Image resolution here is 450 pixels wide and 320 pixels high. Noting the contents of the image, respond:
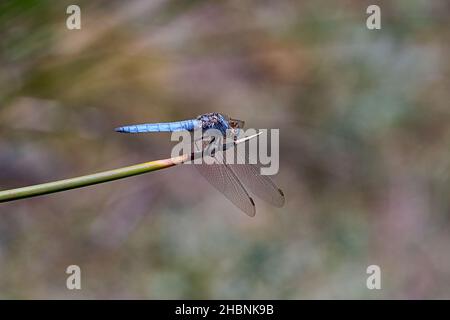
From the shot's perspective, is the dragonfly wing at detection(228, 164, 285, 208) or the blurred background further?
the blurred background

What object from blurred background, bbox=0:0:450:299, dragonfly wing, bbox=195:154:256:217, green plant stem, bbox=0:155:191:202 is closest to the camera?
green plant stem, bbox=0:155:191:202

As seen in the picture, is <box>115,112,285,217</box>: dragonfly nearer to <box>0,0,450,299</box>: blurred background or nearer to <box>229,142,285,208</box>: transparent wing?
<box>229,142,285,208</box>: transparent wing

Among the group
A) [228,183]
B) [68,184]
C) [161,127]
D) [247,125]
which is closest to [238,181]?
[228,183]

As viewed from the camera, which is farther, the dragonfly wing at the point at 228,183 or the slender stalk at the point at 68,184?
the dragonfly wing at the point at 228,183

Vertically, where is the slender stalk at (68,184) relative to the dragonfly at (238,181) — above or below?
below

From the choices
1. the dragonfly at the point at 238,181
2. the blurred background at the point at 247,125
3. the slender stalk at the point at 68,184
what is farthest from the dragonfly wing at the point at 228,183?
the blurred background at the point at 247,125

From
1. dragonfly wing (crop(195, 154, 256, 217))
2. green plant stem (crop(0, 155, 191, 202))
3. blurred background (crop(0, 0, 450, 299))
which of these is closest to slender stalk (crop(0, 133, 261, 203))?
green plant stem (crop(0, 155, 191, 202))

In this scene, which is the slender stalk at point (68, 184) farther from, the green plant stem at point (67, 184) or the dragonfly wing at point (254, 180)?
the dragonfly wing at point (254, 180)
